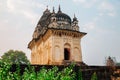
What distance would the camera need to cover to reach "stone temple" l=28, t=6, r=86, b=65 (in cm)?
2203

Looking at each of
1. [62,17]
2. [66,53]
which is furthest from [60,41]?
[62,17]

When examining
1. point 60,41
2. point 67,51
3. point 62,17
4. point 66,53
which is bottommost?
point 66,53

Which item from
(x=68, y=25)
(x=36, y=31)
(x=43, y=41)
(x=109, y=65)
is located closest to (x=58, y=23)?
(x=68, y=25)

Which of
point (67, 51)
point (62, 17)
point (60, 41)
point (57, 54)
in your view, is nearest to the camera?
point (57, 54)

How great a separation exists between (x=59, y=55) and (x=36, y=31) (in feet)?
18.6

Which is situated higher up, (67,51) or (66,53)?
(67,51)

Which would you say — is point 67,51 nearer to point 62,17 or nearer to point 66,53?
point 66,53

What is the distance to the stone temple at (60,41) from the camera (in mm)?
22031

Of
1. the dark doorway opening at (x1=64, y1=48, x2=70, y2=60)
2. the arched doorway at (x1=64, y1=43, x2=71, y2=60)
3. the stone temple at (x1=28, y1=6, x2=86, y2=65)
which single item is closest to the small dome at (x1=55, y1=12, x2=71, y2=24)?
the stone temple at (x1=28, y1=6, x2=86, y2=65)

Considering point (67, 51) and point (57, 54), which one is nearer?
point (57, 54)

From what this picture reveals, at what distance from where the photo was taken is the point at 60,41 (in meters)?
22.5

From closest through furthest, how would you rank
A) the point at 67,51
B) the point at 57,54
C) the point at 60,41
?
1. the point at 57,54
2. the point at 60,41
3. the point at 67,51

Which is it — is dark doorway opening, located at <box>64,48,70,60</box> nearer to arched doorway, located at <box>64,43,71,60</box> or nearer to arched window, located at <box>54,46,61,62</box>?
arched doorway, located at <box>64,43,71,60</box>

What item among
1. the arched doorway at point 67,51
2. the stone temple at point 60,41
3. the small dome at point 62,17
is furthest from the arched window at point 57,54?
the small dome at point 62,17
